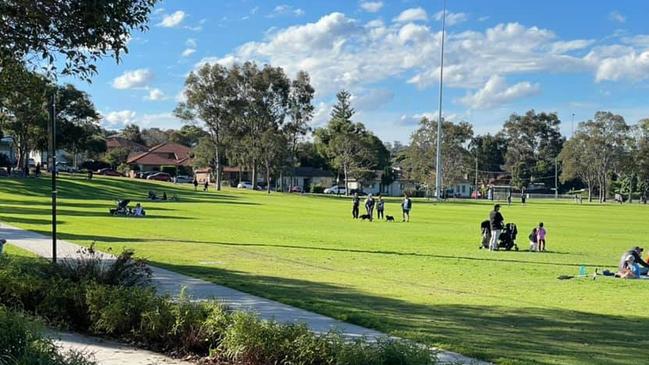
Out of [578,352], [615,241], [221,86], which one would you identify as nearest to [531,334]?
[578,352]

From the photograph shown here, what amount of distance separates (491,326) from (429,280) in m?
5.62

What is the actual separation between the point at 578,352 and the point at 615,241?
24194 mm

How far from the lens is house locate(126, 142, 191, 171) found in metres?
136

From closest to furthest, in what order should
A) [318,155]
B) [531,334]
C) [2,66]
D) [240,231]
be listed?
1. [531,334]
2. [2,66]
3. [240,231]
4. [318,155]

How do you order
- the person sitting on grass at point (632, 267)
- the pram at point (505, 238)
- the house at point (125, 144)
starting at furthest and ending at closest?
the house at point (125, 144) < the pram at point (505, 238) < the person sitting on grass at point (632, 267)

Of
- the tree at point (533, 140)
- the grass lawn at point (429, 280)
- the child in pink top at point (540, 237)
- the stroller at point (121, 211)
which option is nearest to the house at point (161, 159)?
the tree at point (533, 140)

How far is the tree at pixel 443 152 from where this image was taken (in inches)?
4678

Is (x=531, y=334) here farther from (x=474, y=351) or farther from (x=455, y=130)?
(x=455, y=130)

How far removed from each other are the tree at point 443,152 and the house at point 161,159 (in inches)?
1693

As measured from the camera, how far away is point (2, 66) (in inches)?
463

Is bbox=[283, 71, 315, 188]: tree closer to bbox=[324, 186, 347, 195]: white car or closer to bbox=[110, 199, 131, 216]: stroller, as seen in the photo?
bbox=[324, 186, 347, 195]: white car

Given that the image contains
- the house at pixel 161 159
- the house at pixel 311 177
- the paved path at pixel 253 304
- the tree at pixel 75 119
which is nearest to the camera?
the paved path at pixel 253 304

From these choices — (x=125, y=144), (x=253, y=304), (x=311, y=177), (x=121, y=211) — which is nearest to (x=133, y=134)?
(x=125, y=144)

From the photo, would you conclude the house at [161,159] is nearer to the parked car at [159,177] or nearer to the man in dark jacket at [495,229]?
the parked car at [159,177]
